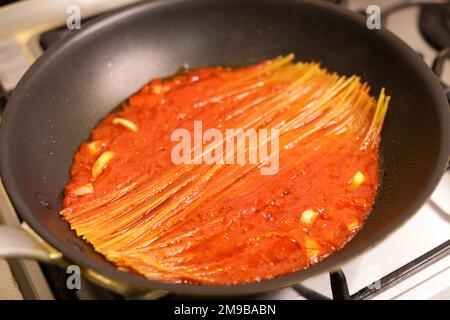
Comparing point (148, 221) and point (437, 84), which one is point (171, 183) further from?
point (437, 84)

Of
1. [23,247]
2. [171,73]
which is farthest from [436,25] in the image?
[23,247]

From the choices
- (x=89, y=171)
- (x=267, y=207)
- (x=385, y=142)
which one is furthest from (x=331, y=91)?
(x=89, y=171)

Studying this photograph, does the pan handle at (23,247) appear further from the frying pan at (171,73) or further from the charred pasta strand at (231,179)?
the charred pasta strand at (231,179)

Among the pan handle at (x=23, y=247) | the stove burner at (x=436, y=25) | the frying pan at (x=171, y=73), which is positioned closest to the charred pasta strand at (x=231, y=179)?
the frying pan at (x=171, y=73)

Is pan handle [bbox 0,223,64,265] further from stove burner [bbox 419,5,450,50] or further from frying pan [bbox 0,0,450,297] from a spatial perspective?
stove burner [bbox 419,5,450,50]

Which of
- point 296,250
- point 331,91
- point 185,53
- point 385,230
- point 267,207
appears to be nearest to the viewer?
point 385,230

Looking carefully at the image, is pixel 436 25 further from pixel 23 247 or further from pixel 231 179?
pixel 23 247

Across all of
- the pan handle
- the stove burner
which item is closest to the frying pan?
the pan handle
